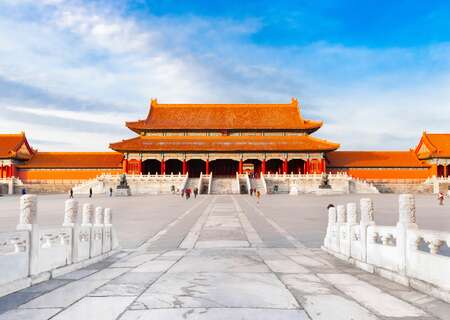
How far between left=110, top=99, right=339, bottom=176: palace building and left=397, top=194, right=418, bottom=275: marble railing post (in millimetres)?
45045

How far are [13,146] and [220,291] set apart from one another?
57.2 m

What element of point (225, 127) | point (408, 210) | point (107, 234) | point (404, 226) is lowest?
point (107, 234)

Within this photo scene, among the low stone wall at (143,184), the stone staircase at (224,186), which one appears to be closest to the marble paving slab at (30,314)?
the stone staircase at (224,186)

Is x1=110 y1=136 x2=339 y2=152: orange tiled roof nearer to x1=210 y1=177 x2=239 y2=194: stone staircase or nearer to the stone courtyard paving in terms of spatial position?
x1=210 y1=177 x2=239 y2=194: stone staircase

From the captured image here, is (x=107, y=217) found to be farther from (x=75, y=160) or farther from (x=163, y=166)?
(x=75, y=160)

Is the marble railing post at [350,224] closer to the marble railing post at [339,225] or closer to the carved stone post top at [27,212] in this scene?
the marble railing post at [339,225]

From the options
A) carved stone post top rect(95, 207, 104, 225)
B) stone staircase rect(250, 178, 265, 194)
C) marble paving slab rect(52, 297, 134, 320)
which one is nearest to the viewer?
marble paving slab rect(52, 297, 134, 320)

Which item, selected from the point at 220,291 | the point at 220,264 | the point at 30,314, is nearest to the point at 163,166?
the point at 220,264

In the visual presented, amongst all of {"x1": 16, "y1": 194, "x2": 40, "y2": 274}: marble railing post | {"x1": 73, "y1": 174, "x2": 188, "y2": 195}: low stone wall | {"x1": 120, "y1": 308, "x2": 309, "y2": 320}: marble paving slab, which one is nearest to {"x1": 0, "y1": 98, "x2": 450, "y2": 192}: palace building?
{"x1": 73, "y1": 174, "x2": 188, "y2": 195}: low stone wall

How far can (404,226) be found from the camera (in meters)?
6.49

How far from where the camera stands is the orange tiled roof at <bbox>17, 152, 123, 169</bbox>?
53812mm

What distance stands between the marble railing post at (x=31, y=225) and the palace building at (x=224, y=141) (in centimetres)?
4551

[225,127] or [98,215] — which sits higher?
[225,127]

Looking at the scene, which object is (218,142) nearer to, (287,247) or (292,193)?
(292,193)
